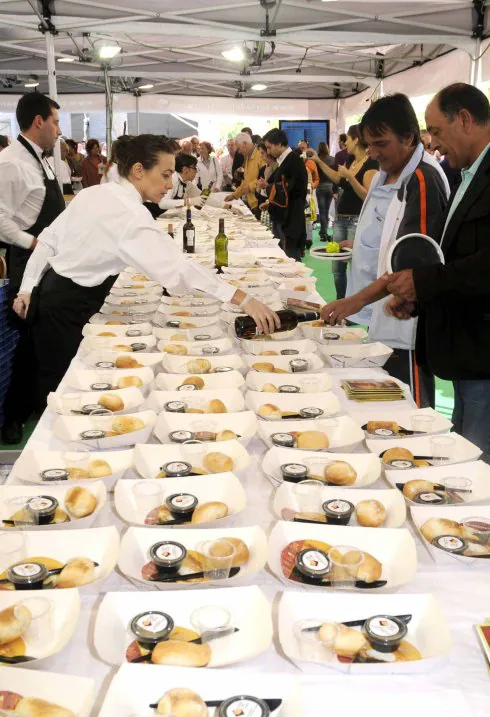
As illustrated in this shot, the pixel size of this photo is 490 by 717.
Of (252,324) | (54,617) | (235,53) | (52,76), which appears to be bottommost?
(54,617)

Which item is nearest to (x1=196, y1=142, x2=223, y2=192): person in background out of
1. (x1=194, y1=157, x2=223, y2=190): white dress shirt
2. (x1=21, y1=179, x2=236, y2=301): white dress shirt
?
(x1=194, y1=157, x2=223, y2=190): white dress shirt

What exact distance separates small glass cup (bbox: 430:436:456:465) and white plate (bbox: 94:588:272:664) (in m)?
0.66

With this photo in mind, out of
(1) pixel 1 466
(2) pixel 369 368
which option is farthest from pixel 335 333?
(1) pixel 1 466

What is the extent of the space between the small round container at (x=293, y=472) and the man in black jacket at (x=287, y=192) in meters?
5.44

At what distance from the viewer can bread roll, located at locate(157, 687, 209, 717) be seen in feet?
2.55

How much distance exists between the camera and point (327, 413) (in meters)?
1.78

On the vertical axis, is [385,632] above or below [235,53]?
below

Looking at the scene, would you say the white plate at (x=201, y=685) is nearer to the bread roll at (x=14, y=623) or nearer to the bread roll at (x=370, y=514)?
the bread roll at (x=14, y=623)

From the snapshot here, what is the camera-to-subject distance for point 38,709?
78cm

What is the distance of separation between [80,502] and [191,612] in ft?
1.19

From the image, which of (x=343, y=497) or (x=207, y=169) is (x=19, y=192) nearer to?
(x=343, y=497)

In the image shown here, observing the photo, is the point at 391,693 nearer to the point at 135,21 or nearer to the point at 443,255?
the point at 443,255

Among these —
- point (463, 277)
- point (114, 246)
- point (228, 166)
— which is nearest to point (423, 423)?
→ point (463, 277)

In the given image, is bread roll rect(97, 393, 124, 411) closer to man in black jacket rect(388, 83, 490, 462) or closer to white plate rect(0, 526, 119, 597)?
white plate rect(0, 526, 119, 597)
